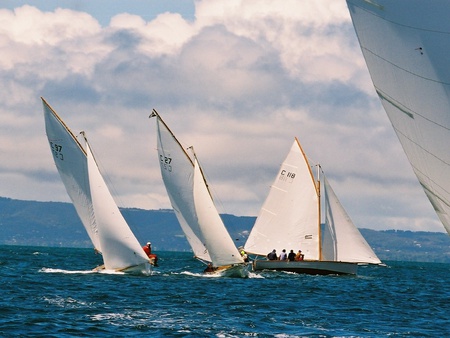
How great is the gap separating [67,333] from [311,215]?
5468 cm

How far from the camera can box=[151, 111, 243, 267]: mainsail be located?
67188mm

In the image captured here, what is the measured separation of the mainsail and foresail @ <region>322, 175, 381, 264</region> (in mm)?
16504

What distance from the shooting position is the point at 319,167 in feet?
282

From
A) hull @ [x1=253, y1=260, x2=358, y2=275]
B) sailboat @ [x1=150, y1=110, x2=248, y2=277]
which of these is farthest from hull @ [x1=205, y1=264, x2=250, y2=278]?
hull @ [x1=253, y1=260, x2=358, y2=275]

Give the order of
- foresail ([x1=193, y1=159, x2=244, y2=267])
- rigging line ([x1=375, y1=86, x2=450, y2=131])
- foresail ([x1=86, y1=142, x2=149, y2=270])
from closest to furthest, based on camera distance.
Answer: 1. rigging line ([x1=375, y1=86, x2=450, y2=131])
2. foresail ([x1=86, y1=142, x2=149, y2=270])
3. foresail ([x1=193, y1=159, x2=244, y2=267])

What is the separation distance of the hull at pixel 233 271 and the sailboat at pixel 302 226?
13671 millimetres

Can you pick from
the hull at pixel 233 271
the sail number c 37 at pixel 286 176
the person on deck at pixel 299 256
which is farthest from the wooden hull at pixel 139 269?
the sail number c 37 at pixel 286 176

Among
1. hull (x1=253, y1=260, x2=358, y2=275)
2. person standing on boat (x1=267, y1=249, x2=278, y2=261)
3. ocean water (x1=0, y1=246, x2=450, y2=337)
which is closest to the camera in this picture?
ocean water (x1=0, y1=246, x2=450, y2=337)

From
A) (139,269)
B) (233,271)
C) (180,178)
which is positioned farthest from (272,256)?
(139,269)

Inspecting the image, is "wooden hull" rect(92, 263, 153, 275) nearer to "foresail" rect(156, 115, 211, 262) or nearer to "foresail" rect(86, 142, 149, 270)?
"foresail" rect(86, 142, 149, 270)

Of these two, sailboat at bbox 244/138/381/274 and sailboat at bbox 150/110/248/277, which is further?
sailboat at bbox 244/138/381/274

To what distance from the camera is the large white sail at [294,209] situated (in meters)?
86.4

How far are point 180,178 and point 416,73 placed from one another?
48894 mm

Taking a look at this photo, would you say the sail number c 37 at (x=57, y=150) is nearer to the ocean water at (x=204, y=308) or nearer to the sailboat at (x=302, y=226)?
the ocean water at (x=204, y=308)
